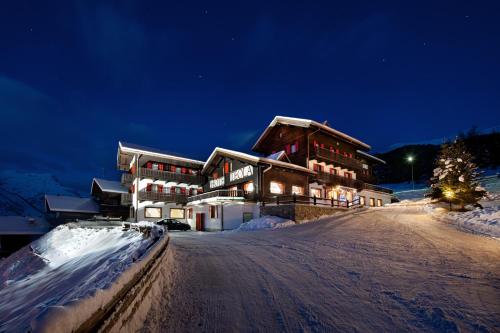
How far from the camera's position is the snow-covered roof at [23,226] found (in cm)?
3475

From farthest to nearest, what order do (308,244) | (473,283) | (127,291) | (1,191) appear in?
1. (1,191)
2. (308,244)
3. (473,283)
4. (127,291)

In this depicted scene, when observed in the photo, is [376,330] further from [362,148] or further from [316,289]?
[362,148]

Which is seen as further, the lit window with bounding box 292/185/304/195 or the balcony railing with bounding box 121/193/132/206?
the balcony railing with bounding box 121/193/132/206

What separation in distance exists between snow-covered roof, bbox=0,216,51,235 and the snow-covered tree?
1809 inches

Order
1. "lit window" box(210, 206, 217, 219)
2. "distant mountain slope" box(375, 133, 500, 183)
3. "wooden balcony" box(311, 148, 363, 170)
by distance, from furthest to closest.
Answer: "distant mountain slope" box(375, 133, 500, 183) → "wooden balcony" box(311, 148, 363, 170) → "lit window" box(210, 206, 217, 219)

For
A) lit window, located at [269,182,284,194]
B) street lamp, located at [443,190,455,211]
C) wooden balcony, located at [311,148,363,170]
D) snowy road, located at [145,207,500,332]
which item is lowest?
snowy road, located at [145,207,500,332]

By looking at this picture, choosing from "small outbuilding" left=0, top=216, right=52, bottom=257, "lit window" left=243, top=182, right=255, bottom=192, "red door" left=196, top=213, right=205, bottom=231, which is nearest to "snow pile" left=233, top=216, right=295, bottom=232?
"lit window" left=243, top=182, right=255, bottom=192

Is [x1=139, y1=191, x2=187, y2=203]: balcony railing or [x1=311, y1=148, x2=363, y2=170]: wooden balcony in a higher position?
[x1=311, y1=148, x2=363, y2=170]: wooden balcony

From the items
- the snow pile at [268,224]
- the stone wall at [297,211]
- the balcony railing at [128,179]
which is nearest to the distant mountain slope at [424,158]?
the stone wall at [297,211]

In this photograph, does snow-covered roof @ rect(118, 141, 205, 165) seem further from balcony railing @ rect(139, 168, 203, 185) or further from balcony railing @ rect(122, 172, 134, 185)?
balcony railing @ rect(122, 172, 134, 185)

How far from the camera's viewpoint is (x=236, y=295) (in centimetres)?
567

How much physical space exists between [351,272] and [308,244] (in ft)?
16.2

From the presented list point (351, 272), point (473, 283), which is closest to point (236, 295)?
point (351, 272)

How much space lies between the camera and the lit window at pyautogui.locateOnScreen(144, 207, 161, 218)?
115 ft
